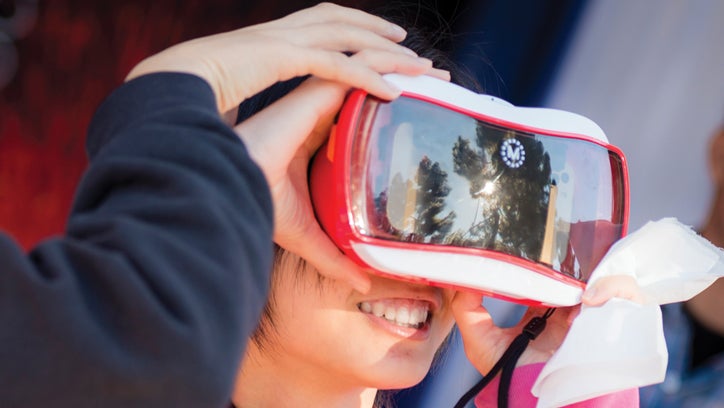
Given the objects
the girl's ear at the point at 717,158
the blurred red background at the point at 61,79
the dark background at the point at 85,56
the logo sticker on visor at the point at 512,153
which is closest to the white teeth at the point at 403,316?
the logo sticker on visor at the point at 512,153

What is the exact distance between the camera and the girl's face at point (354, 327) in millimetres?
905

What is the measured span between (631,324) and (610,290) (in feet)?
0.13

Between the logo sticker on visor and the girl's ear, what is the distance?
46.3 inches

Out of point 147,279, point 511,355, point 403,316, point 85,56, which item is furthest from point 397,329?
point 85,56

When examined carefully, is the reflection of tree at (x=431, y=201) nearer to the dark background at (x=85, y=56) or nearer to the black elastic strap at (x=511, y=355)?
the black elastic strap at (x=511, y=355)

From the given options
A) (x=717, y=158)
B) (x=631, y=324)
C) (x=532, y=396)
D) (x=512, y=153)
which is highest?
(x=512, y=153)

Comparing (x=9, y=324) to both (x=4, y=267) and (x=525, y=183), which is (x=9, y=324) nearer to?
(x=4, y=267)

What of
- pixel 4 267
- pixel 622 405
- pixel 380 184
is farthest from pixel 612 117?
pixel 4 267

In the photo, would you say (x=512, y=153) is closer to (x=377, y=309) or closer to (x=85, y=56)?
(x=377, y=309)

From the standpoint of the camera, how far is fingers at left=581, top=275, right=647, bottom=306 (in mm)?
840

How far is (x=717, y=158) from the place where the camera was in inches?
73.3

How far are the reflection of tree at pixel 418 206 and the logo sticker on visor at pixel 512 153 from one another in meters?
0.07

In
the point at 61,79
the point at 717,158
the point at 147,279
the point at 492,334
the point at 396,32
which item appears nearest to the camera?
the point at 147,279

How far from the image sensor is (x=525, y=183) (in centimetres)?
83
